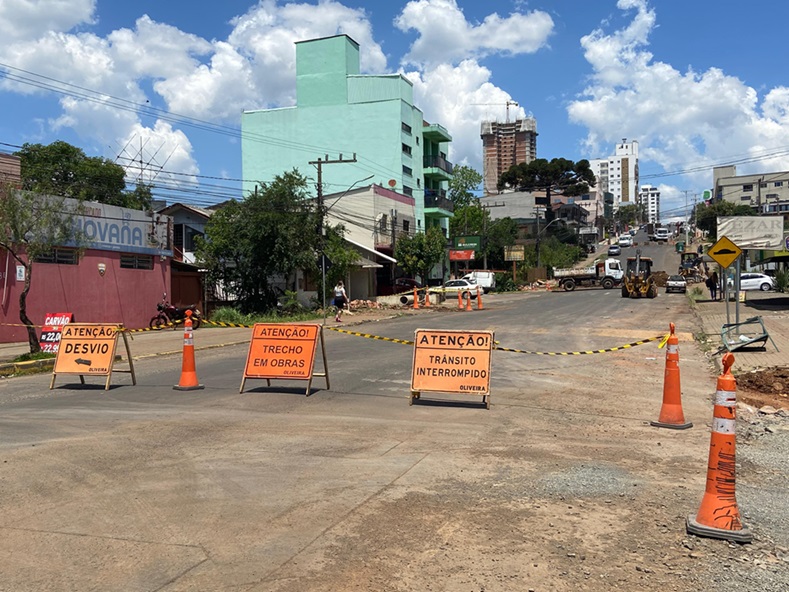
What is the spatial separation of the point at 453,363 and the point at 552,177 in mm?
95727

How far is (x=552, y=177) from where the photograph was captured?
101000 millimetres

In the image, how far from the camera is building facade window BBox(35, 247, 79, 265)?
23141 mm

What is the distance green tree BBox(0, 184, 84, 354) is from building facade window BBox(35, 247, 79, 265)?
5.95 metres

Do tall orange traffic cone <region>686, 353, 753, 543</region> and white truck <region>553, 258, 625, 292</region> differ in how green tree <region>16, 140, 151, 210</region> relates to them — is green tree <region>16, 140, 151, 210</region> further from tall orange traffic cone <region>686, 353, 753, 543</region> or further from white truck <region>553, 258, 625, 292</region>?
tall orange traffic cone <region>686, 353, 753, 543</region>

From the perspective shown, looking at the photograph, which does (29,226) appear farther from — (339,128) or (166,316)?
(339,128)

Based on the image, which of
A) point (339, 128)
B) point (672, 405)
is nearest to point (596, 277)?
point (339, 128)

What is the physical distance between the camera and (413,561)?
14.2 ft

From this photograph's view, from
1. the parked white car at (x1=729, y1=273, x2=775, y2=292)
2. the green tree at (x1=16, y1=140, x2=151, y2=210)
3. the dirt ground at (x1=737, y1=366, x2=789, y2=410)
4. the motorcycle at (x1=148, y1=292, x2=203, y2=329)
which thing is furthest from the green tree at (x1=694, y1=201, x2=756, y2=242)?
the dirt ground at (x1=737, y1=366, x2=789, y2=410)

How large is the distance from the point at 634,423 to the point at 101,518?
21.8ft

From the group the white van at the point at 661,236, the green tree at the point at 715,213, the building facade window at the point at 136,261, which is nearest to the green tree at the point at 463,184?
the green tree at the point at 715,213

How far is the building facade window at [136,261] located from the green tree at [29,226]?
9.05m

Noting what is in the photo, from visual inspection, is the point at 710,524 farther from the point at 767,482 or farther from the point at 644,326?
the point at 644,326

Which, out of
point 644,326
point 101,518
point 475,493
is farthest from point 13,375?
point 644,326

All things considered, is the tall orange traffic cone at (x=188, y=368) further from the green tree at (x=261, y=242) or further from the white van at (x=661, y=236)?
the white van at (x=661, y=236)
